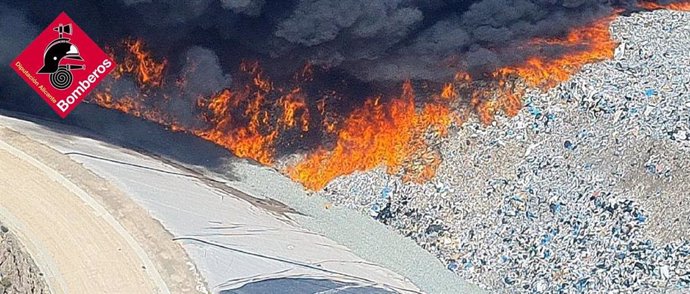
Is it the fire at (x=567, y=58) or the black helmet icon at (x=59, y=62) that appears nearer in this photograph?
the fire at (x=567, y=58)

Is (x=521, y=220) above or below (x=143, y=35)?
below

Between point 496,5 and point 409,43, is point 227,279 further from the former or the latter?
point 496,5

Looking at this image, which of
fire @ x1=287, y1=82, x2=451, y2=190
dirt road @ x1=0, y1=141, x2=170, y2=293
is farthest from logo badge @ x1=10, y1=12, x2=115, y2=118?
fire @ x1=287, y1=82, x2=451, y2=190

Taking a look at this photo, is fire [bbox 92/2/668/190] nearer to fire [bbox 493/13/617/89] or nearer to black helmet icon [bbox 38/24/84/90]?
fire [bbox 493/13/617/89]

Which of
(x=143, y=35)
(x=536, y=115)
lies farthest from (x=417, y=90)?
(x=143, y=35)

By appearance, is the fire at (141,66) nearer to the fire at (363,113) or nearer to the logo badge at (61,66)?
the fire at (363,113)

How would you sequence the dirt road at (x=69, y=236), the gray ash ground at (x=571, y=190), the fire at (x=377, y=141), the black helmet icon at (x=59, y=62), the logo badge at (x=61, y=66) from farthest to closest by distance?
1. the logo badge at (x=61, y=66)
2. the black helmet icon at (x=59, y=62)
3. the fire at (x=377, y=141)
4. the gray ash ground at (x=571, y=190)
5. the dirt road at (x=69, y=236)

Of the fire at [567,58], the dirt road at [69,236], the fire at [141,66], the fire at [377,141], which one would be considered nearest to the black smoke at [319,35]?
the fire at [141,66]

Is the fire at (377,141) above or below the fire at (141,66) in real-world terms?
below
